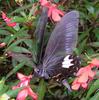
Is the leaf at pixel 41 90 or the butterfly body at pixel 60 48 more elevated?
the butterfly body at pixel 60 48

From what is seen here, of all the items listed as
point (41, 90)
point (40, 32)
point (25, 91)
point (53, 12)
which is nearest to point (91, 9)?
point (53, 12)

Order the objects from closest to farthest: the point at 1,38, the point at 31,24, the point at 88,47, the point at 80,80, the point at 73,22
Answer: the point at 80,80 → the point at 73,22 → the point at 31,24 → the point at 88,47 → the point at 1,38

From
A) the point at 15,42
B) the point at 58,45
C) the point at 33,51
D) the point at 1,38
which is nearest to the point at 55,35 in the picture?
the point at 58,45

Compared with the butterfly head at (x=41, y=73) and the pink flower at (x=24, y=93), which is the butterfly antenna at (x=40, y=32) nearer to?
the butterfly head at (x=41, y=73)

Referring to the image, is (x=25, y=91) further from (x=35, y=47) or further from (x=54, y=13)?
(x=54, y=13)

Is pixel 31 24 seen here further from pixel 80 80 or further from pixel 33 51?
pixel 80 80

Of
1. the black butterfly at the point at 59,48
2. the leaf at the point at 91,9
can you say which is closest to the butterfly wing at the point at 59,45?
the black butterfly at the point at 59,48

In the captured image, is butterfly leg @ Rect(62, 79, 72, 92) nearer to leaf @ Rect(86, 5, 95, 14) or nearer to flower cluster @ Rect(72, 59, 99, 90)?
flower cluster @ Rect(72, 59, 99, 90)
